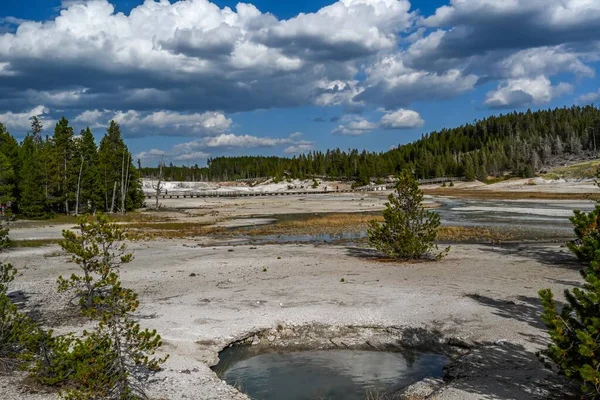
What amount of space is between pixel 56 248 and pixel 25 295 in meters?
15.5

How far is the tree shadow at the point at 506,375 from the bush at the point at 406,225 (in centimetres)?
1237

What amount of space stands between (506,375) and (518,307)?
227 inches

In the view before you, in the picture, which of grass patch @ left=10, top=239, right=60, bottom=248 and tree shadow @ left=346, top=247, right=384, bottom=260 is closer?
tree shadow @ left=346, top=247, right=384, bottom=260

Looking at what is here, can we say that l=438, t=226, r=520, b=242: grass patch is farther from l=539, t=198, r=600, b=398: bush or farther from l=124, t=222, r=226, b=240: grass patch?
l=539, t=198, r=600, b=398: bush

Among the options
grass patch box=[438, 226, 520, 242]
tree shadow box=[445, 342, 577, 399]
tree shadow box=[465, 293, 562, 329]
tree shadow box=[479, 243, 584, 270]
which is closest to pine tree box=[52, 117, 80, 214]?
grass patch box=[438, 226, 520, 242]

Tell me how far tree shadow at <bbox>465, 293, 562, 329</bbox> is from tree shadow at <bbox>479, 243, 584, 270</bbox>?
26.0 feet

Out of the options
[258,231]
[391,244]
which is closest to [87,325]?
[391,244]

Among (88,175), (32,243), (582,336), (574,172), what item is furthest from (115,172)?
(574,172)

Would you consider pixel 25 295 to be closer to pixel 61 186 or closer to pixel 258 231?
pixel 258 231

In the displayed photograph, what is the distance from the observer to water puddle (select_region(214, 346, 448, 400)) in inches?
424

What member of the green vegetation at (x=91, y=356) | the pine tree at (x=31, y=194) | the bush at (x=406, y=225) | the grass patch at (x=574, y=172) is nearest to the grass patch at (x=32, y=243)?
the pine tree at (x=31, y=194)

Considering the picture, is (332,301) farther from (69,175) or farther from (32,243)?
(69,175)

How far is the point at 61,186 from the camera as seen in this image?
6475 cm

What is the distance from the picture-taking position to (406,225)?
24.5 metres
